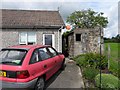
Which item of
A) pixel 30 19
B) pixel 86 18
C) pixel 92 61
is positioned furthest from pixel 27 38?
pixel 86 18

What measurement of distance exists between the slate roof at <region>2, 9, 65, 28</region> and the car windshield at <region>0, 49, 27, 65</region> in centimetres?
760

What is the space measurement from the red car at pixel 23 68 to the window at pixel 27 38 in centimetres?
750

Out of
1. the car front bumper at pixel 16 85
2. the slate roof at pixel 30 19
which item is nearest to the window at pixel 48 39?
the slate roof at pixel 30 19

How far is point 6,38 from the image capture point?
13.4 m

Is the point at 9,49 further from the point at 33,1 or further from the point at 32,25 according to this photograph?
the point at 33,1

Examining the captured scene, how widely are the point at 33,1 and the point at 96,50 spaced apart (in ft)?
24.5

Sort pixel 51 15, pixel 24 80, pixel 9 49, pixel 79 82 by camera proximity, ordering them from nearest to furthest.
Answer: pixel 24 80
pixel 9 49
pixel 79 82
pixel 51 15

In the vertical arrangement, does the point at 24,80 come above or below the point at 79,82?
above

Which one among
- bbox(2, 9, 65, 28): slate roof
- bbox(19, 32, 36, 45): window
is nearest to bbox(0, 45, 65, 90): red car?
bbox(19, 32, 36, 45): window

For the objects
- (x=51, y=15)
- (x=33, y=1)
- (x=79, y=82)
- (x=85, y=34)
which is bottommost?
(x=79, y=82)

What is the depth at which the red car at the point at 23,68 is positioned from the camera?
4.93 meters

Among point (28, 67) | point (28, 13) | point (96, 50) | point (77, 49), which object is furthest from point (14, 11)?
point (28, 67)

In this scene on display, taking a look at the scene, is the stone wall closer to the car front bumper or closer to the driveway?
the driveway

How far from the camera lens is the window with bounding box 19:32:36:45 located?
1349cm
